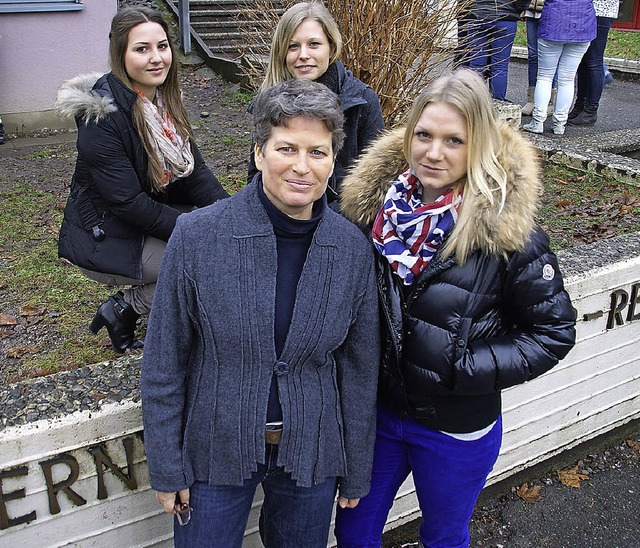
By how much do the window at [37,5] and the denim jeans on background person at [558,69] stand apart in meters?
5.21

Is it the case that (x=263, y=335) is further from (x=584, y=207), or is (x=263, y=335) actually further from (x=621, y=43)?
(x=621, y=43)

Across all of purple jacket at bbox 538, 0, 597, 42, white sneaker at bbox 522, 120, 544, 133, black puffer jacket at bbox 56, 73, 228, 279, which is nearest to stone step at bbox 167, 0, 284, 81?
white sneaker at bbox 522, 120, 544, 133

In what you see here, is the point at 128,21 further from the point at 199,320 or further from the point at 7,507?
the point at 7,507

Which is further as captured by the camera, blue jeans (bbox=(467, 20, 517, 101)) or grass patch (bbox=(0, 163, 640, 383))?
blue jeans (bbox=(467, 20, 517, 101))

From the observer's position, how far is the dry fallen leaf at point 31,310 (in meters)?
4.23

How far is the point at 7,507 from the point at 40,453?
7.8 inches

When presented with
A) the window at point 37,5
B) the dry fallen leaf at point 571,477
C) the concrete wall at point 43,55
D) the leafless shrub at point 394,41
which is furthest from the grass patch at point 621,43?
the dry fallen leaf at point 571,477

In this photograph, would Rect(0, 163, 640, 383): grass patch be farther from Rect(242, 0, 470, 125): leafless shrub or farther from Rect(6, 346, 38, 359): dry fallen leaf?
Rect(242, 0, 470, 125): leafless shrub

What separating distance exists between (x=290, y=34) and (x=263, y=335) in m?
1.89

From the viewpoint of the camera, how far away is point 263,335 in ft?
6.82

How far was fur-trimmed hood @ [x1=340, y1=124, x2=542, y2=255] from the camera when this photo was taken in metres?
2.20

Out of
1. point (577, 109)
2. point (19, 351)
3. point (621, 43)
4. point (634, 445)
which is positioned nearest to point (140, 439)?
point (19, 351)

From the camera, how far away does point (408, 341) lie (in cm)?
230

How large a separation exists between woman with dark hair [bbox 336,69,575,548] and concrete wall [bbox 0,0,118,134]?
7.09 meters
